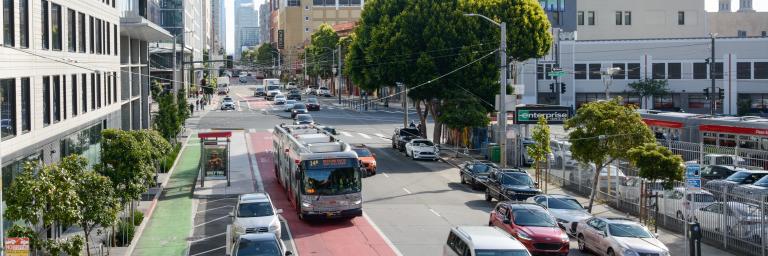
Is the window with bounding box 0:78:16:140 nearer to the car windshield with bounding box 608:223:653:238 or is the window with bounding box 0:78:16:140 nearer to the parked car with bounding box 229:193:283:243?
the parked car with bounding box 229:193:283:243

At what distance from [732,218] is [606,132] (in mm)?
7055

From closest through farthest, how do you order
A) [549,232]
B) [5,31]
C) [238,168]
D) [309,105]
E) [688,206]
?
[5,31] → [549,232] → [688,206] → [238,168] → [309,105]

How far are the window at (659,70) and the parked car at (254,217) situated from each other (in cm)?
7254

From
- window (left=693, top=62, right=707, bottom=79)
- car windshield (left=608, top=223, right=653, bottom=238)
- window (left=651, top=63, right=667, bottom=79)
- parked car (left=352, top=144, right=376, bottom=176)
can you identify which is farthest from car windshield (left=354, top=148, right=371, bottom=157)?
window (left=693, top=62, right=707, bottom=79)

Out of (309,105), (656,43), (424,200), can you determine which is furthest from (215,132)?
(656,43)

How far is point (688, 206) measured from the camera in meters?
31.3

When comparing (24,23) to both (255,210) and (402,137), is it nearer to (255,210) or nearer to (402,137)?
(255,210)

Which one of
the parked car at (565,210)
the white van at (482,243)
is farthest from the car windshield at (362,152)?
the white van at (482,243)

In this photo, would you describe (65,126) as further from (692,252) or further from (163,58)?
(163,58)

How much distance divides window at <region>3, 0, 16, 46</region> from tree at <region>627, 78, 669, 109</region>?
7704 cm

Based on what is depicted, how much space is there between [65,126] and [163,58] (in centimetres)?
7494

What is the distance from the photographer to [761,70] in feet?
297

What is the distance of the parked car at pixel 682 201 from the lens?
99.6ft

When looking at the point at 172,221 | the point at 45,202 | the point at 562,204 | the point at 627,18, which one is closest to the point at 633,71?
the point at 627,18
